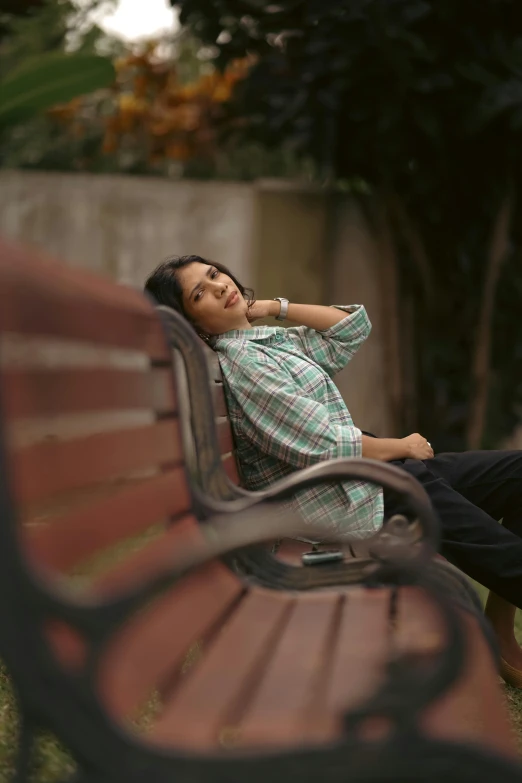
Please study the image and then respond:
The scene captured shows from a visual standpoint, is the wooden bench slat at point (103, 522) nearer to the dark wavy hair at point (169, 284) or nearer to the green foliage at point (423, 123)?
the dark wavy hair at point (169, 284)

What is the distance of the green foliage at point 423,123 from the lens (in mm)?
5152

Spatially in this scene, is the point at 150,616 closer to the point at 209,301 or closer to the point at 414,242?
the point at 209,301

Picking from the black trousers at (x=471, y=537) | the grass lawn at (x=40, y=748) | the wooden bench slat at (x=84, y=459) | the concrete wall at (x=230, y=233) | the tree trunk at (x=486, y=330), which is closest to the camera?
the wooden bench slat at (x=84, y=459)

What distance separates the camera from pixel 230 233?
6.46 meters

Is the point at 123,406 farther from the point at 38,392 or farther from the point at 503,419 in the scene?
the point at 503,419

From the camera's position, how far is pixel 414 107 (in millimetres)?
5383

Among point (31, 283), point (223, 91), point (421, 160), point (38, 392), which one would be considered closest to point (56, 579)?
point (38, 392)

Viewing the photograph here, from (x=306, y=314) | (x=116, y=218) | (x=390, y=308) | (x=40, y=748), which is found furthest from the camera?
(x=116, y=218)

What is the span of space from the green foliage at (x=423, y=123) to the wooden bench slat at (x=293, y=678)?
3.84 m

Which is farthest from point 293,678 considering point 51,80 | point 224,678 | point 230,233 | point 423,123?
point 230,233

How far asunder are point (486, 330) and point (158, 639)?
4970 millimetres

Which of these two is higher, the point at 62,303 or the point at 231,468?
the point at 62,303

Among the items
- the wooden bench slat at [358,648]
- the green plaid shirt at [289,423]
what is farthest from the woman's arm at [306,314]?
the wooden bench slat at [358,648]

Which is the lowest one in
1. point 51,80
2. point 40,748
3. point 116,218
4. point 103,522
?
point 40,748
